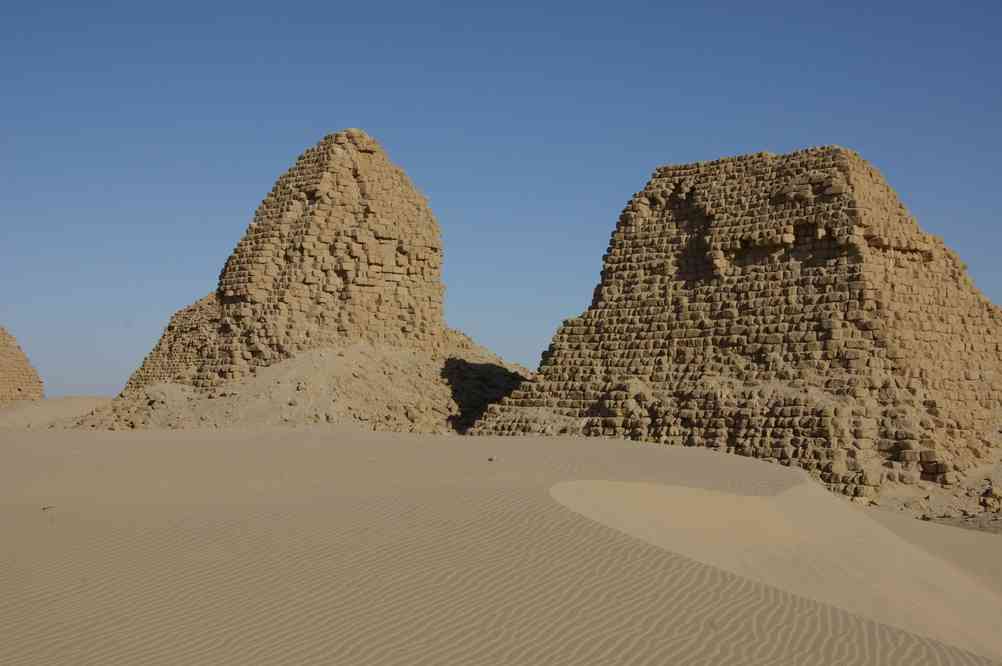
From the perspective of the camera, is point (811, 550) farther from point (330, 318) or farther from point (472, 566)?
point (330, 318)

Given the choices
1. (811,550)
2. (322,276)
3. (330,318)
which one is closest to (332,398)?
(330,318)

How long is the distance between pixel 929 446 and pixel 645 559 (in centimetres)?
1067

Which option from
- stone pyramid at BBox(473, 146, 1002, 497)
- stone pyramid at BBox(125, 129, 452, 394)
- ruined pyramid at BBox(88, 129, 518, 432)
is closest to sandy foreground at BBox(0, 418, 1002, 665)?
stone pyramid at BBox(473, 146, 1002, 497)

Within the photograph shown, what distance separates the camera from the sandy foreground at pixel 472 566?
26.9 feet

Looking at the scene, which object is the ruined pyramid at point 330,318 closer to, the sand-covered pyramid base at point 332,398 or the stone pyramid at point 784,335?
the sand-covered pyramid base at point 332,398

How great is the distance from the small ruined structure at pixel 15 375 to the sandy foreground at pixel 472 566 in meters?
24.2

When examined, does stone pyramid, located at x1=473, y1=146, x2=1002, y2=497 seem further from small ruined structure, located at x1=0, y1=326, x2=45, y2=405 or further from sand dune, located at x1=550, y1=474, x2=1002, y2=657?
small ruined structure, located at x1=0, y1=326, x2=45, y2=405

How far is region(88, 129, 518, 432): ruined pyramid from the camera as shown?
1065 inches

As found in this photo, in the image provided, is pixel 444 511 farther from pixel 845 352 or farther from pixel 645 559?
pixel 845 352

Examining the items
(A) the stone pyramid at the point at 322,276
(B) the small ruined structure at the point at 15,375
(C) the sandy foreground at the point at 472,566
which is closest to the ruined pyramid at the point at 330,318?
(A) the stone pyramid at the point at 322,276

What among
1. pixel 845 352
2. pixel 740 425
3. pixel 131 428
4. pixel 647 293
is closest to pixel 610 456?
pixel 740 425

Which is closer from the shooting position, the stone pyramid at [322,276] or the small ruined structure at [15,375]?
the stone pyramid at [322,276]

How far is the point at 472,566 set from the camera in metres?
9.73

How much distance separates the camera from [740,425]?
826 inches
